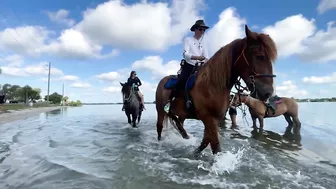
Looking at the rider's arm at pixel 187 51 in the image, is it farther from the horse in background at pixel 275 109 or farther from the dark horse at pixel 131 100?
the dark horse at pixel 131 100

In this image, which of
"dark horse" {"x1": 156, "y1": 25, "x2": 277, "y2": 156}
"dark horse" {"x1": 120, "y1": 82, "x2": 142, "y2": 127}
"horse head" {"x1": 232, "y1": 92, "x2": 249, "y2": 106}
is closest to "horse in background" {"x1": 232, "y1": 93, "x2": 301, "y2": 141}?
"horse head" {"x1": 232, "y1": 92, "x2": 249, "y2": 106}

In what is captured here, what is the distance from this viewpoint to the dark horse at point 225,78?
3.75 metres

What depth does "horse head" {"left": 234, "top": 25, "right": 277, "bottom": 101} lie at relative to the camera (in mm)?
3678

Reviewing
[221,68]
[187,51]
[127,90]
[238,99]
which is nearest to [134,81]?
[127,90]

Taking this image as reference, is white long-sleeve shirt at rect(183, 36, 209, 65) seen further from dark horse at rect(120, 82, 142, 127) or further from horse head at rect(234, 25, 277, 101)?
dark horse at rect(120, 82, 142, 127)

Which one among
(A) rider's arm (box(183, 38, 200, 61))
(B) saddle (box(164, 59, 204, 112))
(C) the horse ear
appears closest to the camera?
(C) the horse ear

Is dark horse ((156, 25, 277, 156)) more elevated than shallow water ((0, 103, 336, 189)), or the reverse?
dark horse ((156, 25, 277, 156))

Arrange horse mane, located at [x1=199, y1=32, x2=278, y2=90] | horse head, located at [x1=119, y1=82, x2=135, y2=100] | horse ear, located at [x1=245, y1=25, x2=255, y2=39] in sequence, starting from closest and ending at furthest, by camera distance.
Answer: horse ear, located at [x1=245, y1=25, x2=255, y2=39]
horse mane, located at [x1=199, y1=32, x2=278, y2=90]
horse head, located at [x1=119, y1=82, x2=135, y2=100]

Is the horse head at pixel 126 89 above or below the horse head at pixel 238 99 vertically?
above

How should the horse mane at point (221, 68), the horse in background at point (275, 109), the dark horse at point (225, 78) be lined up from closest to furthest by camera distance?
the dark horse at point (225, 78) → the horse mane at point (221, 68) → the horse in background at point (275, 109)

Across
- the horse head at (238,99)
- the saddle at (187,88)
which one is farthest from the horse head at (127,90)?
the saddle at (187,88)

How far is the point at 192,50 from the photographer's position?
5.47 meters

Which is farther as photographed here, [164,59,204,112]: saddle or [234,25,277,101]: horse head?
[164,59,204,112]: saddle

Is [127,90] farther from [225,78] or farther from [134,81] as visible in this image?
[225,78]
